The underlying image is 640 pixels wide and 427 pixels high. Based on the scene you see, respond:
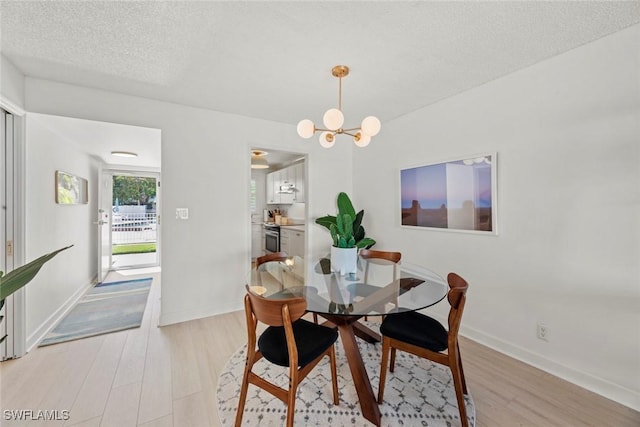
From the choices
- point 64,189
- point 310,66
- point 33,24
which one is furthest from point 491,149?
point 64,189

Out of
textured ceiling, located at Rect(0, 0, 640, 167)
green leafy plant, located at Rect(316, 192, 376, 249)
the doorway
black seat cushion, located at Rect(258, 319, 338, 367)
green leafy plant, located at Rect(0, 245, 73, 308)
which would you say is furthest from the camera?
the doorway

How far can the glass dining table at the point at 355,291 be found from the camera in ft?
5.40

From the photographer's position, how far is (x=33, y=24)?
5.47ft

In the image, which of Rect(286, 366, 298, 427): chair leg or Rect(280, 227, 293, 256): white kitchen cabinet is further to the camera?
Rect(280, 227, 293, 256): white kitchen cabinet

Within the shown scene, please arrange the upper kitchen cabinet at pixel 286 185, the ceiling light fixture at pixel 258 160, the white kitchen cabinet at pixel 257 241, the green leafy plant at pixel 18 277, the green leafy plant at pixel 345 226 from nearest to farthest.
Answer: the green leafy plant at pixel 18 277 → the green leafy plant at pixel 345 226 → the ceiling light fixture at pixel 258 160 → the upper kitchen cabinet at pixel 286 185 → the white kitchen cabinet at pixel 257 241

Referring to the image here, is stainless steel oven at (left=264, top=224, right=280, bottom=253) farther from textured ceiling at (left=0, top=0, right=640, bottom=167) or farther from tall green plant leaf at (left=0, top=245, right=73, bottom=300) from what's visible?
tall green plant leaf at (left=0, top=245, right=73, bottom=300)

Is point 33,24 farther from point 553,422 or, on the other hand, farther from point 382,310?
point 553,422

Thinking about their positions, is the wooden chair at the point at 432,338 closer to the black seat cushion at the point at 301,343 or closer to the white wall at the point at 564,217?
the black seat cushion at the point at 301,343

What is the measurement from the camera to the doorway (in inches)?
185

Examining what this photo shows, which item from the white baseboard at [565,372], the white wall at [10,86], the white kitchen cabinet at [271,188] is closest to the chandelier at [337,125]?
the white baseboard at [565,372]

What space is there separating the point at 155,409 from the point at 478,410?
6.78ft
